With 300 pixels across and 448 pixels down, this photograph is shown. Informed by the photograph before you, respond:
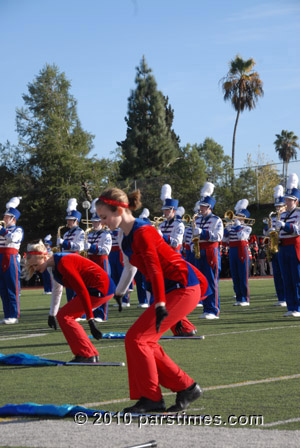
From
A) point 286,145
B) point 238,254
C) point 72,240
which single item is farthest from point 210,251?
point 286,145

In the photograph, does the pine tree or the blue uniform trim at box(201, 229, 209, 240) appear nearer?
the blue uniform trim at box(201, 229, 209, 240)

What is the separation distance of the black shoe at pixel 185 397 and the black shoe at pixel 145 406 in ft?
0.37

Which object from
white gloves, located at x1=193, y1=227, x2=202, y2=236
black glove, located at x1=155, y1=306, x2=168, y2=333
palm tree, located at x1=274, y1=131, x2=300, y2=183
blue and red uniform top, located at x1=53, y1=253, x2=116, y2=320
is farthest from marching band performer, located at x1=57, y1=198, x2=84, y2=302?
palm tree, located at x1=274, y1=131, x2=300, y2=183

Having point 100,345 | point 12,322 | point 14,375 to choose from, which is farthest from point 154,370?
point 12,322

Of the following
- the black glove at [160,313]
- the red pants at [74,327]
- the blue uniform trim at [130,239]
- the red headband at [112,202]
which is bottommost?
the red pants at [74,327]

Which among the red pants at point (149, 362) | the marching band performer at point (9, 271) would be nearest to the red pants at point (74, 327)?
the red pants at point (149, 362)

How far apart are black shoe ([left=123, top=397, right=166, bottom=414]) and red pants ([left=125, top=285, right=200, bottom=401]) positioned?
0.10ft

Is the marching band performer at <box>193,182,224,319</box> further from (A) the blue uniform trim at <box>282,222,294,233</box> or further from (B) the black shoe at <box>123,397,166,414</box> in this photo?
(B) the black shoe at <box>123,397,166,414</box>

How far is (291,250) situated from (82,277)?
5.47 metres

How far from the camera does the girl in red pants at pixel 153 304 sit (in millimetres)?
5738

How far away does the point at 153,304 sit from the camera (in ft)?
18.9

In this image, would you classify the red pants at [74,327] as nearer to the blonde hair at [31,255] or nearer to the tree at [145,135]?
Result: the blonde hair at [31,255]

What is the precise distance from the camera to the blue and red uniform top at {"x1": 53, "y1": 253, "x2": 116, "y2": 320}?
813cm

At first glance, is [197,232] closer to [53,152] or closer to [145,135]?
[53,152]
